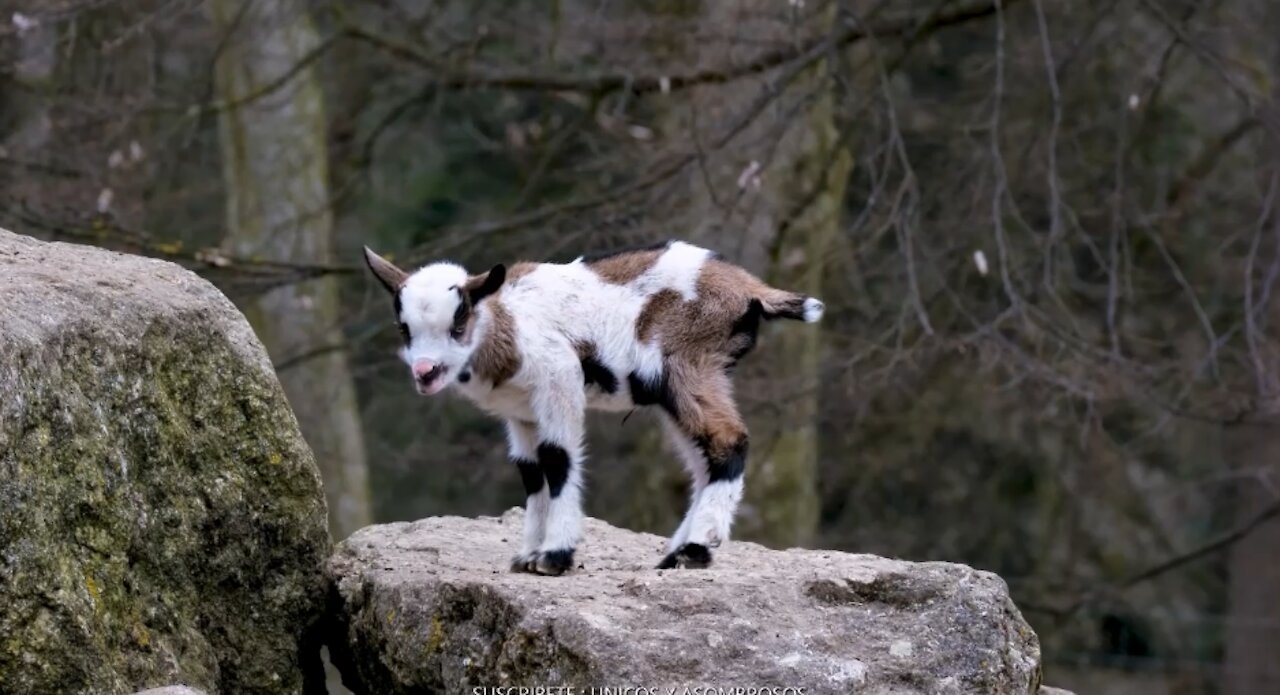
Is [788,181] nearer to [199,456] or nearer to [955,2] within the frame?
[955,2]

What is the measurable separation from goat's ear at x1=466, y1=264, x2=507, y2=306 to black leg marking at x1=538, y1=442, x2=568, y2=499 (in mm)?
565

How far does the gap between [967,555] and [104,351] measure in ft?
51.5

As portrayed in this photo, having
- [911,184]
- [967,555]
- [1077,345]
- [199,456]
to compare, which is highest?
[911,184]

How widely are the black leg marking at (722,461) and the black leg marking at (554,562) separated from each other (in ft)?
1.85

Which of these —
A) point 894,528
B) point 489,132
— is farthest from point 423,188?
point 894,528

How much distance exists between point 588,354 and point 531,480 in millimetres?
524

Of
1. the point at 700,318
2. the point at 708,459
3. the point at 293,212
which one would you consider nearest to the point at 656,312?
the point at 700,318

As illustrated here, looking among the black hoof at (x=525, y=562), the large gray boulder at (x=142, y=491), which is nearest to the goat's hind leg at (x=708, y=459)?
the black hoof at (x=525, y=562)

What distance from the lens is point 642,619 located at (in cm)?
554

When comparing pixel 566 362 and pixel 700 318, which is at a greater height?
pixel 700 318

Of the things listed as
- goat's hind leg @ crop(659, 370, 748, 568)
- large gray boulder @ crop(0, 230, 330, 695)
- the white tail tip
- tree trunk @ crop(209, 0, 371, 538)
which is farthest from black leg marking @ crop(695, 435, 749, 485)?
tree trunk @ crop(209, 0, 371, 538)

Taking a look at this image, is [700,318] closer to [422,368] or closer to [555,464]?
[555,464]

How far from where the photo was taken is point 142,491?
569cm

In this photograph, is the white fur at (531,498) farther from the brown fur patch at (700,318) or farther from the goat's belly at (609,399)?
→ the brown fur patch at (700,318)
